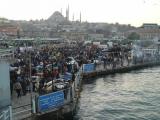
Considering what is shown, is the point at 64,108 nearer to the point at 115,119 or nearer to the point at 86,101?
the point at 115,119

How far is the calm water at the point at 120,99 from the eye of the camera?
69.9ft

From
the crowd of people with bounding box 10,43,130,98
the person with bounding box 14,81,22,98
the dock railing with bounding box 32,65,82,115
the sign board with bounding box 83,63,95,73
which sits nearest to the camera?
the dock railing with bounding box 32,65,82,115

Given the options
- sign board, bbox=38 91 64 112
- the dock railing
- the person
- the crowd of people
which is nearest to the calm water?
the dock railing

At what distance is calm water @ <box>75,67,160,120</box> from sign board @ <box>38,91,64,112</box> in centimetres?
306

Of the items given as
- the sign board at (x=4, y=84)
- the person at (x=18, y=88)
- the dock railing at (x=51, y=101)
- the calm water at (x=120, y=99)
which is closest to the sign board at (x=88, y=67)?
the calm water at (x=120, y=99)

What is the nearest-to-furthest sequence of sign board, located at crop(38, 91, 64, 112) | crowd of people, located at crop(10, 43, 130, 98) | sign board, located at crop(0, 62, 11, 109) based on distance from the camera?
sign board, located at crop(0, 62, 11, 109)
sign board, located at crop(38, 91, 64, 112)
crowd of people, located at crop(10, 43, 130, 98)

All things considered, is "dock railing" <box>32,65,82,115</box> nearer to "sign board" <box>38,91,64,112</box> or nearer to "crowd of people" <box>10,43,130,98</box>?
"sign board" <box>38,91,64,112</box>

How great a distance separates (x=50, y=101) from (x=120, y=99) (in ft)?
35.0

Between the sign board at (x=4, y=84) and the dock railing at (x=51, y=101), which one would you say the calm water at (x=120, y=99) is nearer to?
the dock railing at (x=51, y=101)

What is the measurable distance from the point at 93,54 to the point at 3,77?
28826 millimetres

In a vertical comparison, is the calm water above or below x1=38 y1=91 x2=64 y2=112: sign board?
below

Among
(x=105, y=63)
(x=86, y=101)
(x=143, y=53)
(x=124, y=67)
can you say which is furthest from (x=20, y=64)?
(x=143, y=53)

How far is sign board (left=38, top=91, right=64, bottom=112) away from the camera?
1631cm

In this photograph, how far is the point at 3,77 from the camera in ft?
46.5
